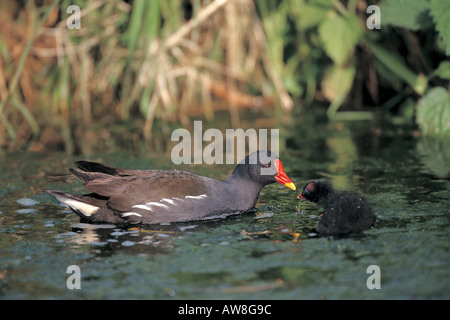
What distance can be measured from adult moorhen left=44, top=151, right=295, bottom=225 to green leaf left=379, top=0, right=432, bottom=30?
9.55 feet

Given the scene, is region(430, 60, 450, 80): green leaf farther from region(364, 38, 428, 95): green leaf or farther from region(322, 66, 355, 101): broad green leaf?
region(322, 66, 355, 101): broad green leaf

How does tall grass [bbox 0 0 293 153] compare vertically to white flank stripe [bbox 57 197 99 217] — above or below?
above

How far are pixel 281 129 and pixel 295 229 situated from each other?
3.92 meters

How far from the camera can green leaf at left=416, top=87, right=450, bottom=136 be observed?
23.4 feet

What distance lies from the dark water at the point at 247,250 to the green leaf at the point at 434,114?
91cm

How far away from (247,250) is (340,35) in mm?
4354

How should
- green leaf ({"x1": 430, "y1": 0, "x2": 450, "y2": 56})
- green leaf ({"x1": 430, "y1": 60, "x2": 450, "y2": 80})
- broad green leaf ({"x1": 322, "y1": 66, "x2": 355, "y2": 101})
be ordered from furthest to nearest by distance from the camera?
1. broad green leaf ({"x1": 322, "y1": 66, "x2": 355, "y2": 101})
2. green leaf ({"x1": 430, "y1": 60, "x2": 450, "y2": 80})
3. green leaf ({"x1": 430, "y1": 0, "x2": 450, "y2": 56})

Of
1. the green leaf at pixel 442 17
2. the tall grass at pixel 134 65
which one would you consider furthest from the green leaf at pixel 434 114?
the tall grass at pixel 134 65

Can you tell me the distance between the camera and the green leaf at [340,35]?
312 inches

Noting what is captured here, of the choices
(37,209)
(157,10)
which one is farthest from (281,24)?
(37,209)

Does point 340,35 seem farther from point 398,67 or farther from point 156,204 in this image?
point 156,204

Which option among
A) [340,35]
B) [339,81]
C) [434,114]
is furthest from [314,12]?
[434,114]

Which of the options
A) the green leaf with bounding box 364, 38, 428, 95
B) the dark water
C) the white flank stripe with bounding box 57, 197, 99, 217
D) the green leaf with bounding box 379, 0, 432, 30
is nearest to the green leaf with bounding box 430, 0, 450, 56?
the green leaf with bounding box 379, 0, 432, 30

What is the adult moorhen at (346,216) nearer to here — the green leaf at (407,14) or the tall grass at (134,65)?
the green leaf at (407,14)
